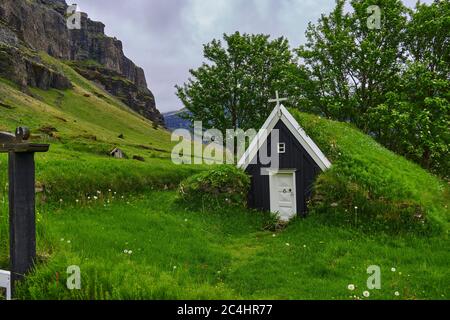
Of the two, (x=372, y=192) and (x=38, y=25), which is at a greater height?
(x=38, y=25)

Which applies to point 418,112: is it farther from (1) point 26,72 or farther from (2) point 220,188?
(1) point 26,72

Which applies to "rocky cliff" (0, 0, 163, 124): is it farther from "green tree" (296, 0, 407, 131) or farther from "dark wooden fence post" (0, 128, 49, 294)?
"dark wooden fence post" (0, 128, 49, 294)

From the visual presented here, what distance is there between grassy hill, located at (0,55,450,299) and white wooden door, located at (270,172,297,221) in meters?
1.01

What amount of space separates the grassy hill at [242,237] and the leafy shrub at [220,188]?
2.08ft

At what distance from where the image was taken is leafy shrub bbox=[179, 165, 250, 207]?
18.7m

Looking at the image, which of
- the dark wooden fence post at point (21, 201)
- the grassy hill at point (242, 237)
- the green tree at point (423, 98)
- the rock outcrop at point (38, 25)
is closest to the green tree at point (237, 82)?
the green tree at point (423, 98)

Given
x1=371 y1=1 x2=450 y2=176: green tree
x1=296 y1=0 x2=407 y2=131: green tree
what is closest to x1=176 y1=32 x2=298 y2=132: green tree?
x1=296 y1=0 x2=407 y2=131: green tree

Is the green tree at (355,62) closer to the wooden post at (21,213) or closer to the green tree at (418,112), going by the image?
the green tree at (418,112)

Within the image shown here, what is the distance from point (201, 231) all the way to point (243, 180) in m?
4.66

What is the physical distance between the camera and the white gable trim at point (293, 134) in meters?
17.4

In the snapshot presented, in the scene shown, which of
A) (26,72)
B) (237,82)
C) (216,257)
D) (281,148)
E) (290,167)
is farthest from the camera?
(26,72)

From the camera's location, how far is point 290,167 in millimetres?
18266

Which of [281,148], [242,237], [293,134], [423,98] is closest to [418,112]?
[423,98]

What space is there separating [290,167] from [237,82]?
22.6 metres
